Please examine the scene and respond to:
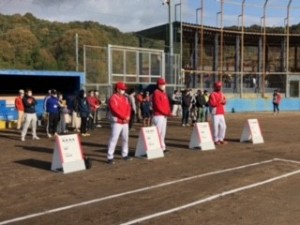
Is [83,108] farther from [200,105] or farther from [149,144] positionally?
[200,105]

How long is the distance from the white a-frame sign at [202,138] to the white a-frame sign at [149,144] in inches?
74.5

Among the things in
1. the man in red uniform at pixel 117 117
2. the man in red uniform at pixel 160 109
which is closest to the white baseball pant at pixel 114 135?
the man in red uniform at pixel 117 117

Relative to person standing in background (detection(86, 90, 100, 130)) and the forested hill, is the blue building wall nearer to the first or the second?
the forested hill

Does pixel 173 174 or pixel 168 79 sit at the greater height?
pixel 168 79

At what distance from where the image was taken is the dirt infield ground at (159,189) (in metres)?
7.88

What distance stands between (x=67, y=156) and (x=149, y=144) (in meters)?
2.80

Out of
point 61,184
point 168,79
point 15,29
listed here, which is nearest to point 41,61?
point 15,29

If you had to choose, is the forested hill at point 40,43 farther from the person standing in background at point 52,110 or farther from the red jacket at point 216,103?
the red jacket at point 216,103

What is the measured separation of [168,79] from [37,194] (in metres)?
23.9

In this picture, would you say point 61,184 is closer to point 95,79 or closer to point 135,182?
point 135,182

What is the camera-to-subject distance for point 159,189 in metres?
9.85

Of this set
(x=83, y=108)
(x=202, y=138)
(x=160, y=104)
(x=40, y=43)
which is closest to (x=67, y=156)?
(x=160, y=104)

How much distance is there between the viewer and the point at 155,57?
1222 inches

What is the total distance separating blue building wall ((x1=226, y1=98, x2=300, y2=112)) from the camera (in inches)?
1708
